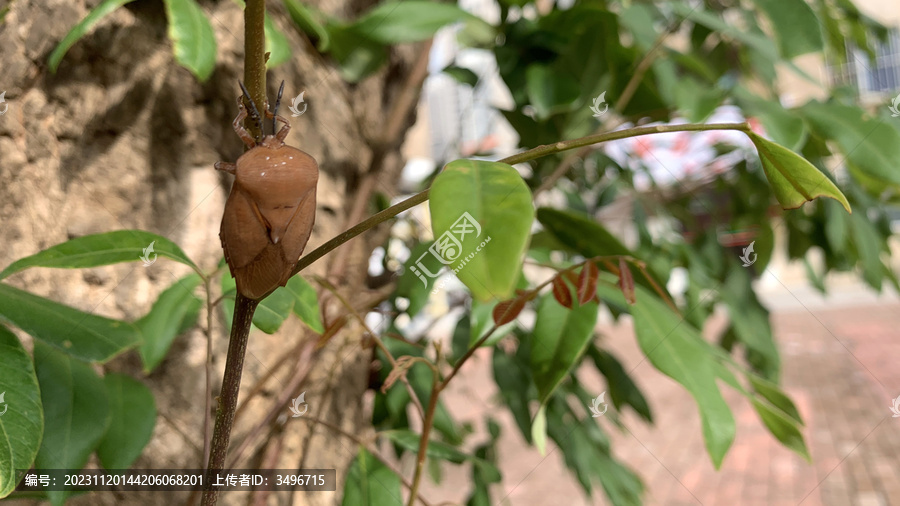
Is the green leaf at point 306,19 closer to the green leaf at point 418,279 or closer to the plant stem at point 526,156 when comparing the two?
the green leaf at point 418,279

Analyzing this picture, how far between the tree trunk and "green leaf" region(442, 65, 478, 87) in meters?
0.14

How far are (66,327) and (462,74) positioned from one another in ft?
1.34

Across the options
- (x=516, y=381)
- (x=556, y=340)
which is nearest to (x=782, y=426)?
(x=556, y=340)

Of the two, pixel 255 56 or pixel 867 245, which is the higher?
pixel 255 56

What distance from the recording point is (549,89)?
1.57 ft

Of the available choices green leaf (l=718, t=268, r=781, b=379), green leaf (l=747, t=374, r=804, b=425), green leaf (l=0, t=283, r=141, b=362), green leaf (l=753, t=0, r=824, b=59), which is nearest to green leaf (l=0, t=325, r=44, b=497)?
green leaf (l=0, t=283, r=141, b=362)

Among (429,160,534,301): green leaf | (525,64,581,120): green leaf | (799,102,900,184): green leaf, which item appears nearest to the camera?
(429,160,534,301): green leaf

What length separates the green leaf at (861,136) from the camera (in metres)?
0.36

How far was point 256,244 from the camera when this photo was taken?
0.53 feet

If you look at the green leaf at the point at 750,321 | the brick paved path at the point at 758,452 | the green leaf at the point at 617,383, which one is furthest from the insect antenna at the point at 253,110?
the brick paved path at the point at 758,452

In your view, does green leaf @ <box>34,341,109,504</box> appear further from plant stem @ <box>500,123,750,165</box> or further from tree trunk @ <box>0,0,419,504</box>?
plant stem @ <box>500,123,750,165</box>

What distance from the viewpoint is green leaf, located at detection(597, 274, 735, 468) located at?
29cm

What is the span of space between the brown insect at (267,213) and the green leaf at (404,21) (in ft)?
0.95

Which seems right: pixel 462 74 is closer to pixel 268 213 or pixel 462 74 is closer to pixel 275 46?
pixel 275 46
